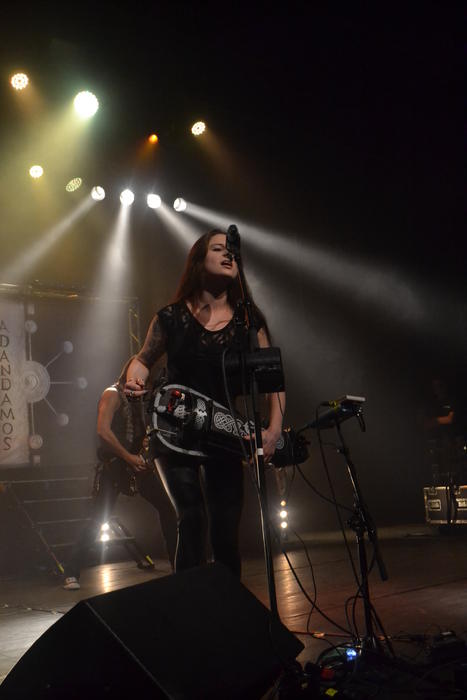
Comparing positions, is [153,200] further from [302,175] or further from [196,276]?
[196,276]

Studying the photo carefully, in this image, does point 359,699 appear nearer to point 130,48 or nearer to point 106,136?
point 130,48

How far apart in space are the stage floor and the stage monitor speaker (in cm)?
77

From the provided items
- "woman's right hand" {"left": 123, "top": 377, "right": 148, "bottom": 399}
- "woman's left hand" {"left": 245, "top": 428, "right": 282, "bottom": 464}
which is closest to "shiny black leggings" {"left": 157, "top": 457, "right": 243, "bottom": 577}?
"woman's left hand" {"left": 245, "top": 428, "right": 282, "bottom": 464}

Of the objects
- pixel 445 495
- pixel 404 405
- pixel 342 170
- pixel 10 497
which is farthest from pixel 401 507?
pixel 10 497

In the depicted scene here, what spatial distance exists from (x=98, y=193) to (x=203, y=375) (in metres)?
7.39

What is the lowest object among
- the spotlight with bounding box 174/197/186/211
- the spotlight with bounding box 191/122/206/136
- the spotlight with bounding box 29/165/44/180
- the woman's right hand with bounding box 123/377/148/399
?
the woman's right hand with bounding box 123/377/148/399

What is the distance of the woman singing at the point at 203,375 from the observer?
2734mm

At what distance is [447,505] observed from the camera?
8211mm

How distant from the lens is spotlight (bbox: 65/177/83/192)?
9.34 metres

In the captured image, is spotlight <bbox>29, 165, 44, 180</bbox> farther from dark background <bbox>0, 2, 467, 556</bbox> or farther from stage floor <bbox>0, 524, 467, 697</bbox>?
stage floor <bbox>0, 524, 467, 697</bbox>

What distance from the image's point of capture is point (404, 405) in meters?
11.2

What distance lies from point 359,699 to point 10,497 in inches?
241

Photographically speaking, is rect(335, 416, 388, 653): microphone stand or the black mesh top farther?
the black mesh top

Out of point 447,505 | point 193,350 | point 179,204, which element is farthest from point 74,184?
point 193,350
